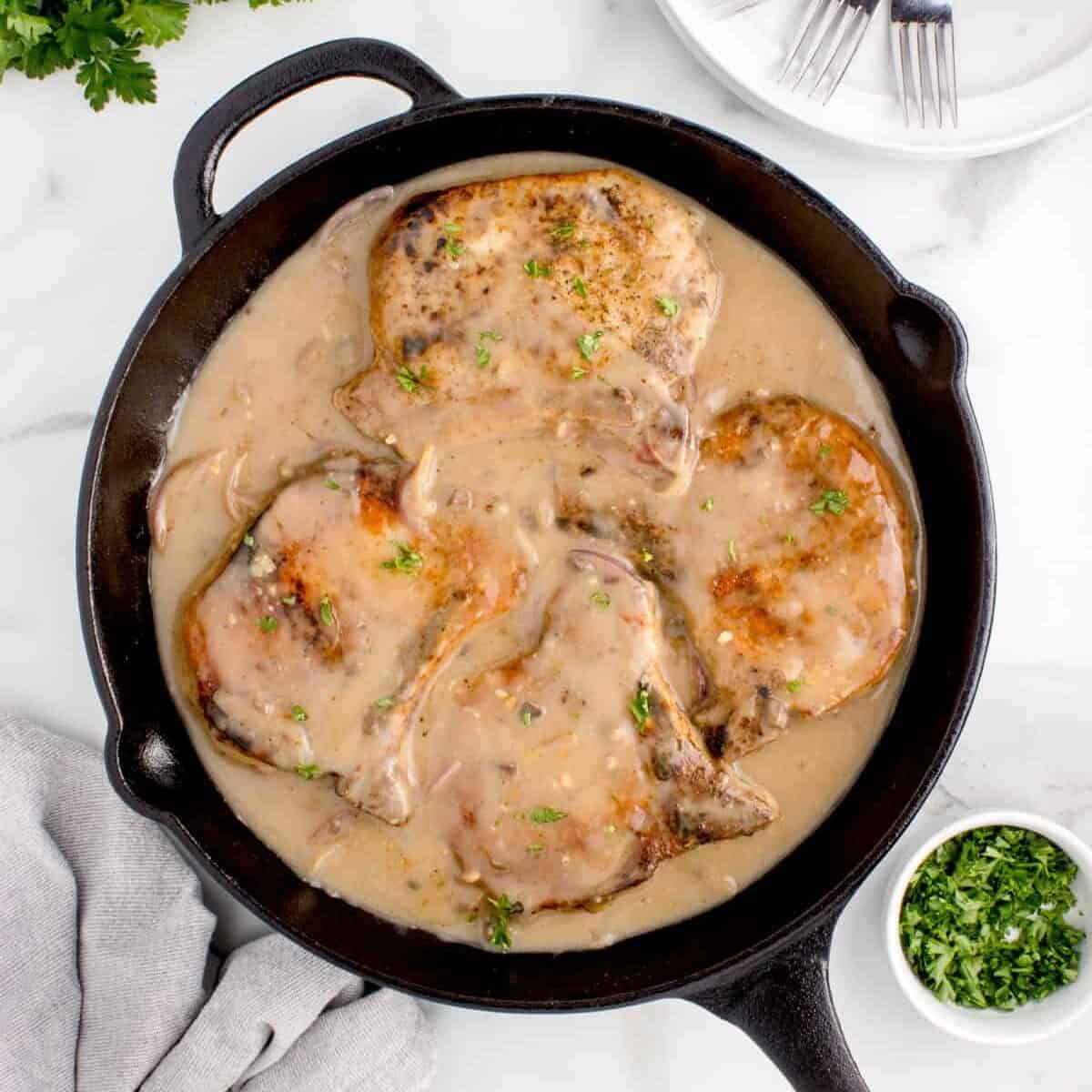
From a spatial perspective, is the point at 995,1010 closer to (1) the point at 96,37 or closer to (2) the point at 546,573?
(2) the point at 546,573

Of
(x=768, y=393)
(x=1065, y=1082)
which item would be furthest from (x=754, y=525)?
(x=1065, y=1082)

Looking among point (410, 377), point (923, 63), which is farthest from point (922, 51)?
point (410, 377)

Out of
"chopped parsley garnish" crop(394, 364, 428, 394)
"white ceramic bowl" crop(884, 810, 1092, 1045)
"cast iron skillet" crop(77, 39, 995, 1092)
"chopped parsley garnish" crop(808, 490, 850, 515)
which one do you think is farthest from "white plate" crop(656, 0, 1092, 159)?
"white ceramic bowl" crop(884, 810, 1092, 1045)

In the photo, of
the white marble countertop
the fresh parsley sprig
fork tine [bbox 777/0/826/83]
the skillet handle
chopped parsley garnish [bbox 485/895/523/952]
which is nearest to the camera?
the skillet handle

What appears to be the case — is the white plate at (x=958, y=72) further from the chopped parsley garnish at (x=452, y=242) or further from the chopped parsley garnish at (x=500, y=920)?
the chopped parsley garnish at (x=500, y=920)

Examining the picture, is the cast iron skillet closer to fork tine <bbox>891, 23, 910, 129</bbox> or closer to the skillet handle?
the skillet handle

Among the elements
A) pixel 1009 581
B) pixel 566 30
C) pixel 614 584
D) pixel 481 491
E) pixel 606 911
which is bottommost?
pixel 606 911

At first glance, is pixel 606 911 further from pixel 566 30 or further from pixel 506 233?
pixel 566 30
